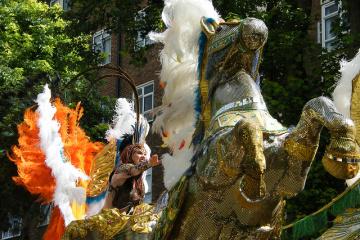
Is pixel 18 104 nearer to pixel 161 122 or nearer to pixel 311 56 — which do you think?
pixel 311 56

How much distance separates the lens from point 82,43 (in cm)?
1720

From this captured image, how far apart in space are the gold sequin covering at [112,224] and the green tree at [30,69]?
7.01 metres

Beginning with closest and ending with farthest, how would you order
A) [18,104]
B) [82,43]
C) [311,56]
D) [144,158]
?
[144,158], [311,56], [18,104], [82,43]

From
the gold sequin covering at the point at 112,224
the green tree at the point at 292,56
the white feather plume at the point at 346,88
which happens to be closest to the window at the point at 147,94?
the green tree at the point at 292,56

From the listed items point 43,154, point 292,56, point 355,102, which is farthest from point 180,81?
point 292,56

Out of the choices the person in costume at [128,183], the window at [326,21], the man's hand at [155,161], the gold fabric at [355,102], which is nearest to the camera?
the gold fabric at [355,102]

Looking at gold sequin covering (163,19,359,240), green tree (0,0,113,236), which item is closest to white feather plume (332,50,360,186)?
gold sequin covering (163,19,359,240)

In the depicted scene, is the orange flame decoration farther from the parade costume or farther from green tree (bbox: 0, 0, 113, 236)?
green tree (bbox: 0, 0, 113, 236)

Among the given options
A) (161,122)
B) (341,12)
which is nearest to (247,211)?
(161,122)

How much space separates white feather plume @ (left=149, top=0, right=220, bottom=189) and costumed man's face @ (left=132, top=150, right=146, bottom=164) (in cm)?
150

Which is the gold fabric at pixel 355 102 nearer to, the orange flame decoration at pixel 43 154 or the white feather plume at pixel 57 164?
the white feather plume at pixel 57 164

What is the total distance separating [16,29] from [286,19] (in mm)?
7554

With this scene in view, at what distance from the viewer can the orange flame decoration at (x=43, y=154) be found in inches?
330

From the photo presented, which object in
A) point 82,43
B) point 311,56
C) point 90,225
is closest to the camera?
point 90,225
